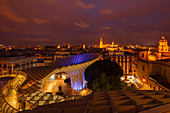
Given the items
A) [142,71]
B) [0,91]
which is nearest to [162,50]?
[142,71]

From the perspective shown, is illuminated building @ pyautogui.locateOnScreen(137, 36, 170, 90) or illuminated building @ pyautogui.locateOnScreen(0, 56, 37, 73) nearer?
illuminated building @ pyautogui.locateOnScreen(137, 36, 170, 90)

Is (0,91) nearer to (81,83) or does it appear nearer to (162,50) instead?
(81,83)

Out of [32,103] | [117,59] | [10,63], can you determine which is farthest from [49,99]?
[117,59]

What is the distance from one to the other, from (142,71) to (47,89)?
27.3 m

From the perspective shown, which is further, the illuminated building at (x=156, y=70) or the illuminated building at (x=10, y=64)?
the illuminated building at (x=10, y=64)

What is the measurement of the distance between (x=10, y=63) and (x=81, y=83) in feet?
81.2

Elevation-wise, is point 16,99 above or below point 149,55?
below

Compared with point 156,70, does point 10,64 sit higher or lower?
higher

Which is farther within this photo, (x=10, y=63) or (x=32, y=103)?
(x=10, y=63)

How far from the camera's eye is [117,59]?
1909 inches

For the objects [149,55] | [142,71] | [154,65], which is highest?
[149,55]

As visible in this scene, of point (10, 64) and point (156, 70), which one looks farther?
point (10, 64)

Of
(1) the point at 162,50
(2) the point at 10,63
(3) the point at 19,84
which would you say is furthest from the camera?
(1) the point at 162,50

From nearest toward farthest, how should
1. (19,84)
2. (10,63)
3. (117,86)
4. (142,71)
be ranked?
(19,84) → (117,86) → (142,71) → (10,63)
